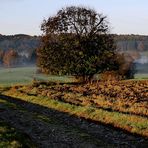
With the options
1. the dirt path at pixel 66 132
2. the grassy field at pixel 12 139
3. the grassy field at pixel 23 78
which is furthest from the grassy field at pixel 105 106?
the grassy field at pixel 23 78

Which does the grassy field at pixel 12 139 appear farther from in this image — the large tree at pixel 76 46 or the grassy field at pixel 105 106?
the large tree at pixel 76 46

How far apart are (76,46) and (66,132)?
4448cm

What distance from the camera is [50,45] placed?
2763 inches

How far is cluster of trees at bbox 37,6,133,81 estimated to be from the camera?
7006 cm

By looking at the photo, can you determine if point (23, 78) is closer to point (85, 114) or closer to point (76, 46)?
point (76, 46)

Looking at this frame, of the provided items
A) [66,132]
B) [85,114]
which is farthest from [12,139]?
[85,114]

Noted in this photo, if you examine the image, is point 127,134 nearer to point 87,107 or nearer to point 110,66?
point 87,107

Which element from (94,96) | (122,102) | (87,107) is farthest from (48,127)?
Result: (94,96)

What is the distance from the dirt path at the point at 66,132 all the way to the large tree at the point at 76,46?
35.3 m

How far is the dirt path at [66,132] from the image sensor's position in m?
→ 23.7

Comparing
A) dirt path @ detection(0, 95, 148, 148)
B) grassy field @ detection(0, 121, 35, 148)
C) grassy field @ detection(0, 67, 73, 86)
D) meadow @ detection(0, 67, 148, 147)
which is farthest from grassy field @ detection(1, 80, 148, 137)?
grassy field @ detection(0, 67, 73, 86)

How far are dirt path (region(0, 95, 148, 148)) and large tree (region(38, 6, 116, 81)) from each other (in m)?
35.3

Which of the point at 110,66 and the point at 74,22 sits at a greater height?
the point at 74,22

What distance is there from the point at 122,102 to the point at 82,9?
126ft
